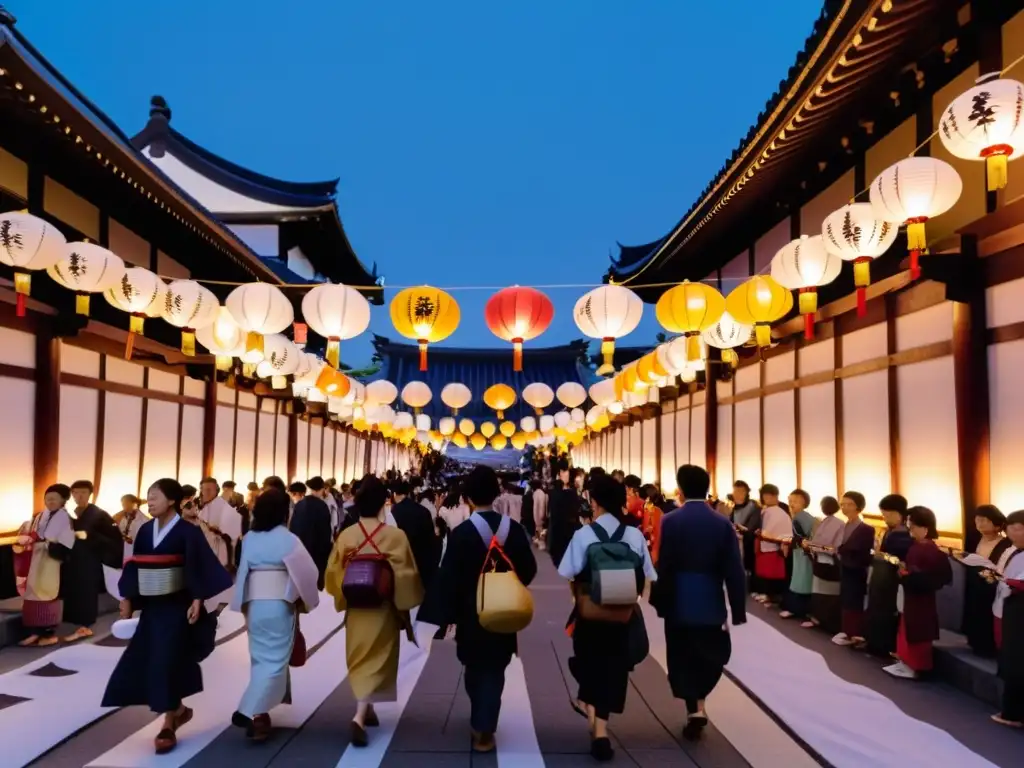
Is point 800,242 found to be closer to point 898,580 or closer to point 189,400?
point 898,580

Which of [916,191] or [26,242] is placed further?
[26,242]

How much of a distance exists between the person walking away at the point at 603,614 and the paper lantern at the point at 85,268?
651cm

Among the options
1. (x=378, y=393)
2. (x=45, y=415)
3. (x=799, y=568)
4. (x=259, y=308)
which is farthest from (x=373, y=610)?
(x=378, y=393)

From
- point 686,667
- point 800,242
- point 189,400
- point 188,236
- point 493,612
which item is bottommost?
point 686,667

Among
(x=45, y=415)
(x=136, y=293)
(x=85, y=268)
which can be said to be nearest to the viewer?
(x=85, y=268)

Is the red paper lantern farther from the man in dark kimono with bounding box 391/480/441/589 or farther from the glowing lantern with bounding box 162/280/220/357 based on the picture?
the glowing lantern with bounding box 162/280/220/357

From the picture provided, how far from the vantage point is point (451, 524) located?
14.9m

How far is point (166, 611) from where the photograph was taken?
5.67 meters

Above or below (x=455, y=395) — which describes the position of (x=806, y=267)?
above

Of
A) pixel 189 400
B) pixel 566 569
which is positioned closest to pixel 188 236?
pixel 189 400

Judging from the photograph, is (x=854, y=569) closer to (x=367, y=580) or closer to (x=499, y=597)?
(x=499, y=597)

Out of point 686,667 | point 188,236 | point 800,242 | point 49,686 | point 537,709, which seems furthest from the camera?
point 188,236

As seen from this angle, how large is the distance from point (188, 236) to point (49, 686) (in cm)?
959

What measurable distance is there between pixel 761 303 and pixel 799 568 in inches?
136
